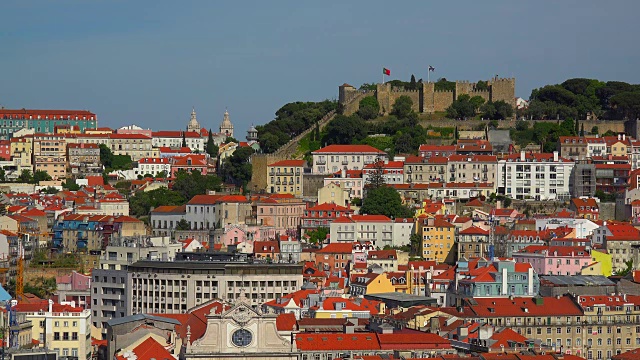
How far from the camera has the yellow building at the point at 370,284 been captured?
263ft

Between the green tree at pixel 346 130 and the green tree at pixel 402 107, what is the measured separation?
11.5ft

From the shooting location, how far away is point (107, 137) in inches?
5684

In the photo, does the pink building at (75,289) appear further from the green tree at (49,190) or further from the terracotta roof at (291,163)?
the green tree at (49,190)

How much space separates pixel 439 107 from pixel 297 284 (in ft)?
145

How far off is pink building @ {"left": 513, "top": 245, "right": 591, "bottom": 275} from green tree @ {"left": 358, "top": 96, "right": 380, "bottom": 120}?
114ft

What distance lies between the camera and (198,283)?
262 ft

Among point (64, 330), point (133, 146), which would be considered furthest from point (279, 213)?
point (64, 330)

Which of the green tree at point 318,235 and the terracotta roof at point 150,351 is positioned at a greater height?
the green tree at point 318,235

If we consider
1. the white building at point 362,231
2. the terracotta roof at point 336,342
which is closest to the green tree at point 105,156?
the white building at point 362,231

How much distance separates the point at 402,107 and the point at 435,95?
10.9ft

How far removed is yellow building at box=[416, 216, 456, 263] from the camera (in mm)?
94950

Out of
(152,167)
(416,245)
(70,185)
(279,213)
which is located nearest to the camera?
(416,245)

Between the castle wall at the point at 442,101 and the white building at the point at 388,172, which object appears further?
the castle wall at the point at 442,101

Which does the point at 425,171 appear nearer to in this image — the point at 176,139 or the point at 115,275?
the point at 115,275
